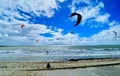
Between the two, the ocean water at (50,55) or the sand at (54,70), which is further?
the ocean water at (50,55)

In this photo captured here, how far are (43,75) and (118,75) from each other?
4.08 metres

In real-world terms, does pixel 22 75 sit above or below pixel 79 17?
below

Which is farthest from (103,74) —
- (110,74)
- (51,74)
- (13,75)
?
(13,75)

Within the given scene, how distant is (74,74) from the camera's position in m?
10.8

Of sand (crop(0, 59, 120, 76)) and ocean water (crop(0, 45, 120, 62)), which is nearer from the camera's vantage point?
sand (crop(0, 59, 120, 76))

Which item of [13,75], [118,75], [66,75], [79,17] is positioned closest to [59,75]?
[66,75]

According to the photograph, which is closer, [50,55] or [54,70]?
[54,70]

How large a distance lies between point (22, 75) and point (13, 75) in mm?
478

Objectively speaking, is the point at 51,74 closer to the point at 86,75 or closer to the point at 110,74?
the point at 86,75

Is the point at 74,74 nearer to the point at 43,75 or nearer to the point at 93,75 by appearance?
the point at 93,75

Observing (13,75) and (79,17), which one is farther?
(79,17)

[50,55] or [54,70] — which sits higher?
[50,55]

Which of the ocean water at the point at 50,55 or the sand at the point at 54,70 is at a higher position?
the ocean water at the point at 50,55

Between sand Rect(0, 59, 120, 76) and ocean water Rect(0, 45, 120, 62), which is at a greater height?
ocean water Rect(0, 45, 120, 62)
